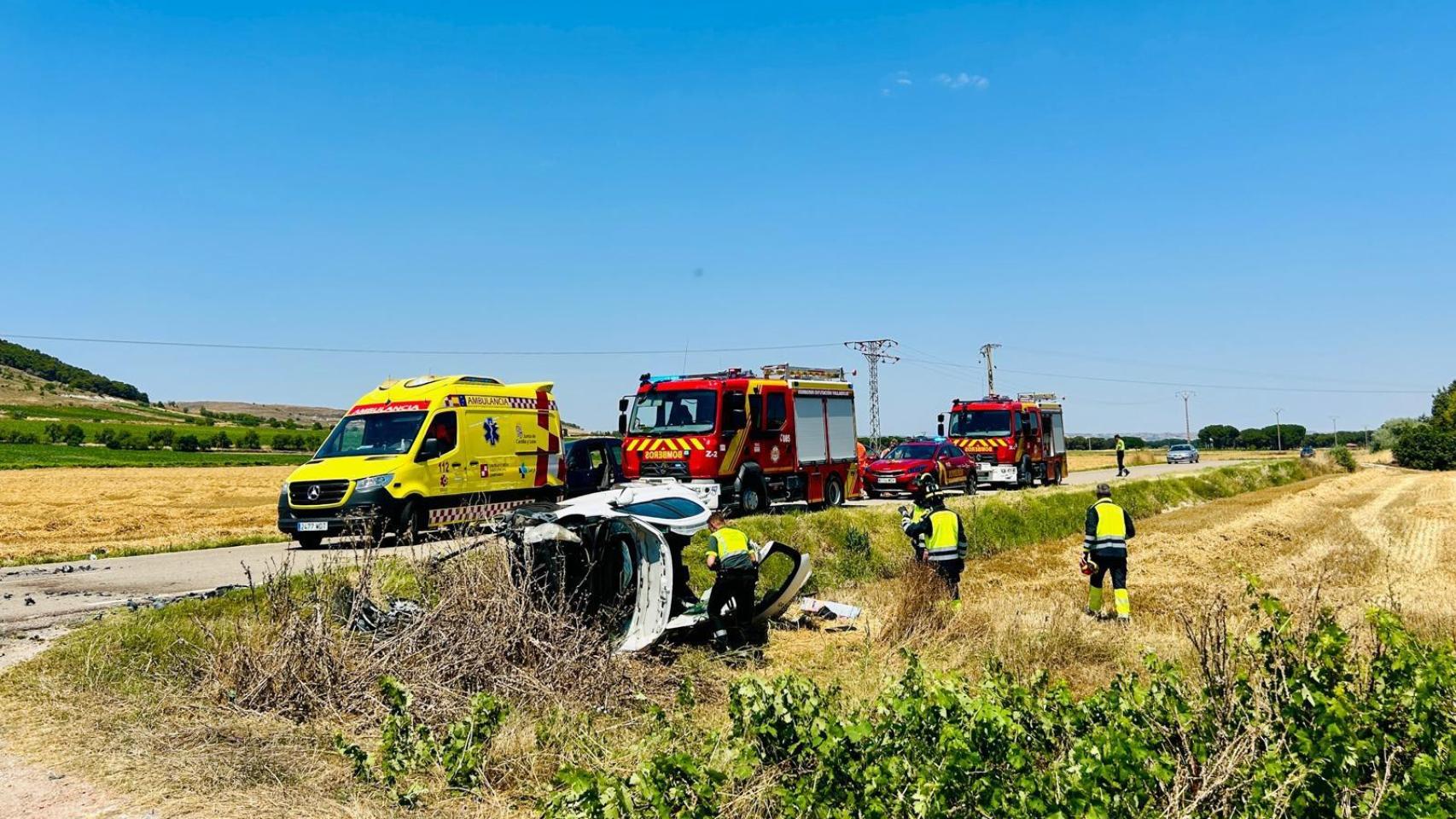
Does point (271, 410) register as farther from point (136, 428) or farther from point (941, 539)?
point (941, 539)

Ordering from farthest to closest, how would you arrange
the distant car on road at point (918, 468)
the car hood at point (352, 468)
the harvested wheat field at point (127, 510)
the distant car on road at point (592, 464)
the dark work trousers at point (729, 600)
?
the distant car on road at point (918, 468)
the distant car on road at point (592, 464)
the harvested wheat field at point (127, 510)
the car hood at point (352, 468)
the dark work trousers at point (729, 600)

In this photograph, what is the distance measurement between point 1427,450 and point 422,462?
6696 cm

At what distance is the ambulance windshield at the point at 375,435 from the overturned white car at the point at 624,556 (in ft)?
20.9

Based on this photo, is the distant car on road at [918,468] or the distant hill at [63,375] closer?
the distant car on road at [918,468]

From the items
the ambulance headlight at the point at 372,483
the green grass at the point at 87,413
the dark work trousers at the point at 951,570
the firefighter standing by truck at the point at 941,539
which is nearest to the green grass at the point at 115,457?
the green grass at the point at 87,413

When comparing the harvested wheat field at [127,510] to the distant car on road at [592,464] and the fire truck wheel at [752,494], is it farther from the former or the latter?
the fire truck wheel at [752,494]

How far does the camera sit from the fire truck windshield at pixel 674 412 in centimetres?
1727

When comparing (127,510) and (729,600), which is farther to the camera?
(127,510)

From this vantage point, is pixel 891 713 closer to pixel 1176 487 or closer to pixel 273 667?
pixel 273 667

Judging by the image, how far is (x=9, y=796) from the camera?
5.49 meters

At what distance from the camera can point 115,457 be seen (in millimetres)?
53094

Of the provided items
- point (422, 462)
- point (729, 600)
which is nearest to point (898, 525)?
point (422, 462)

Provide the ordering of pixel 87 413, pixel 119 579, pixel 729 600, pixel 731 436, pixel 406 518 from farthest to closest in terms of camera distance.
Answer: pixel 87 413
pixel 731 436
pixel 406 518
pixel 119 579
pixel 729 600

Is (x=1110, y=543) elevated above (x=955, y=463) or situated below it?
below
